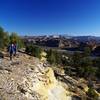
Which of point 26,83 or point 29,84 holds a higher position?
point 26,83

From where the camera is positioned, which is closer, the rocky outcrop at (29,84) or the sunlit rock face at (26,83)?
the sunlit rock face at (26,83)

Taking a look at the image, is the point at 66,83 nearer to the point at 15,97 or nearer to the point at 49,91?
the point at 49,91

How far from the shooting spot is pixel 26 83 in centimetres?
2472

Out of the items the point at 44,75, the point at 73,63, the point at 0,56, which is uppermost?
the point at 0,56

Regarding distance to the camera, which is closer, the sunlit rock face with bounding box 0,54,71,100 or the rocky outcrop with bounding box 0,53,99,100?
the sunlit rock face with bounding box 0,54,71,100

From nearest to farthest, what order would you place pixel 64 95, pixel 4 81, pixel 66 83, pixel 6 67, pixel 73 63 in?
1. pixel 4 81
2. pixel 6 67
3. pixel 64 95
4. pixel 66 83
5. pixel 73 63

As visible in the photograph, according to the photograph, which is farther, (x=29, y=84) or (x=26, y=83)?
(x=29, y=84)

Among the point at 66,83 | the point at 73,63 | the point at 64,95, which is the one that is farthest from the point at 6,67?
the point at 73,63

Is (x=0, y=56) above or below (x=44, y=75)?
above

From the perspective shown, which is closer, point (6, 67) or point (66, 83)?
point (6, 67)

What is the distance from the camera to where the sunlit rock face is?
2206 centimetres

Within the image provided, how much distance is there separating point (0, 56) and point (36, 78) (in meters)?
6.86

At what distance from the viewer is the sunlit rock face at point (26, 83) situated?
22.1 m

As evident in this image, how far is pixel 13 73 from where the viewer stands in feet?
85.2
